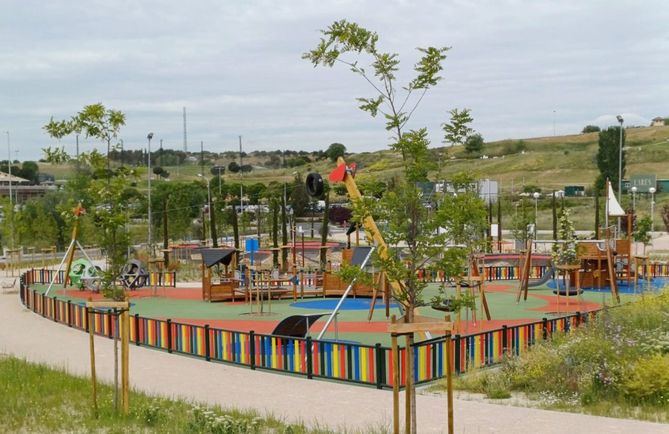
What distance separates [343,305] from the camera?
28750 millimetres

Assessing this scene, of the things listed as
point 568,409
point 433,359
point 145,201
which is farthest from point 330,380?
point 145,201

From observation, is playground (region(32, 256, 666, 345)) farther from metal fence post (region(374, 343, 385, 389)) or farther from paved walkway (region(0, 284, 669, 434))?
metal fence post (region(374, 343, 385, 389))

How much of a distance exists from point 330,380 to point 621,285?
22.2 metres

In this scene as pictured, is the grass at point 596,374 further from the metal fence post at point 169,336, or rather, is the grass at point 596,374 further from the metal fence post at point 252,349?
the metal fence post at point 169,336

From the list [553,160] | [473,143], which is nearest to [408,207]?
[473,143]

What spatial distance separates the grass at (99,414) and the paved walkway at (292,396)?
70 centimetres

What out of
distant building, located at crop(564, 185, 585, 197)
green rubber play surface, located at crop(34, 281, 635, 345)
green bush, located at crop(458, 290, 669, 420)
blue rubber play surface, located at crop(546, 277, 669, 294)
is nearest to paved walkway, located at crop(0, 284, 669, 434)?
green bush, located at crop(458, 290, 669, 420)

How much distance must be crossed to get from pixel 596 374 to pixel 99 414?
7.22m

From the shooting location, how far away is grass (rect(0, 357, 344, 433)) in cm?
1061

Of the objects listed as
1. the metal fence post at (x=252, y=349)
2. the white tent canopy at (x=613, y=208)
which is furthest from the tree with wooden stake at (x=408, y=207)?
the white tent canopy at (x=613, y=208)

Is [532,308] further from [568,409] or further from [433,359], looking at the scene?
[568,409]

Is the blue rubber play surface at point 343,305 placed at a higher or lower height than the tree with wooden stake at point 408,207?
lower

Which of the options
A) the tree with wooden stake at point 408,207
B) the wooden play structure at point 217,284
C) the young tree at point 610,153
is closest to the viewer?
the tree with wooden stake at point 408,207

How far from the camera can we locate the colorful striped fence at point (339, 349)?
1437 centimetres
